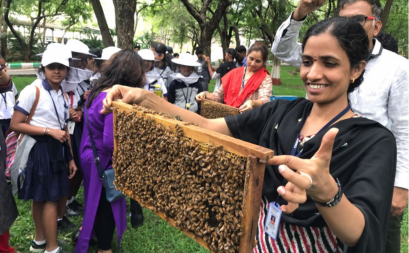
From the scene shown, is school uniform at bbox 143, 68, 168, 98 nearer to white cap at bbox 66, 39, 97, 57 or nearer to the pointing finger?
white cap at bbox 66, 39, 97, 57

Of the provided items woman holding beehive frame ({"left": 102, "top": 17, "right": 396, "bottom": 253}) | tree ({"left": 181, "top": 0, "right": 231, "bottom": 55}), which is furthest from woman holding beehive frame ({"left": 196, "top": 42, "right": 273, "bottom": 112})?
tree ({"left": 181, "top": 0, "right": 231, "bottom": 55})

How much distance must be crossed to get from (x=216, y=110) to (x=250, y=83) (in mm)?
656

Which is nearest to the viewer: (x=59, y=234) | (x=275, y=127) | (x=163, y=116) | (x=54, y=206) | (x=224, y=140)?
(x=224, y=140)

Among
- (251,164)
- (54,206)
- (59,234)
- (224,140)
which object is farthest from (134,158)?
(59,234)

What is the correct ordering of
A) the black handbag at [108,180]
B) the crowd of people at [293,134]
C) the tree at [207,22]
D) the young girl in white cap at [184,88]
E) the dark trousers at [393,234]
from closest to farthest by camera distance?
the crowd of people at [293,134], the dark trousers at [393,234], the black handbag at [108,180], the young girl in white cap at [184,88], the tree at [207,22]

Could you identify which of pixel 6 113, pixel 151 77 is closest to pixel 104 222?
pixel 6 113

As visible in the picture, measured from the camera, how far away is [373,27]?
8.00ft

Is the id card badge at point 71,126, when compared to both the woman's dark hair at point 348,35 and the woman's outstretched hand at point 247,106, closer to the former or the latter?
the woman's outstretched hand at point 247,106

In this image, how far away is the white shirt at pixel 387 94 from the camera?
7.75 ft

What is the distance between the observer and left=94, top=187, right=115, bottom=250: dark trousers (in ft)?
11.6

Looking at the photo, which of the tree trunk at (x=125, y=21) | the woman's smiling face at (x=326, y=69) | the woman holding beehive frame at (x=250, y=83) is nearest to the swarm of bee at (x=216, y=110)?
the woman holding beehive frame at (x=250, y=83)

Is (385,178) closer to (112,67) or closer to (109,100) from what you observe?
(109,100)

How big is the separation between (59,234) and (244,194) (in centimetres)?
382

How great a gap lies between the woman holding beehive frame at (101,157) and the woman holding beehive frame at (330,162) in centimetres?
208
